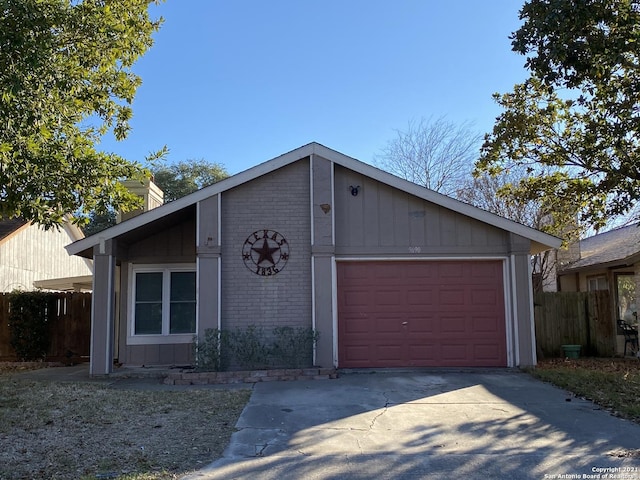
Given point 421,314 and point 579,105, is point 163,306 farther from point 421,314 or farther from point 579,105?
point 579,105

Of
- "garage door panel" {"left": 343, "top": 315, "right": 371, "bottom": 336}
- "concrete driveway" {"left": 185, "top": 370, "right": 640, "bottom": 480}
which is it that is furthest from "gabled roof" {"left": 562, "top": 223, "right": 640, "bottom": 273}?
"garage door panel" {"left": 343, "top": 315, "right": 371, "bottom": 336}

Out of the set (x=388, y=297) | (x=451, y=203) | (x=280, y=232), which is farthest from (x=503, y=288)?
(x=280, y=232)

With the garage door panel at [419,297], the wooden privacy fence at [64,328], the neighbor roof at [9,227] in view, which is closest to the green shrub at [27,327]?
the wooden privacy fence at [64,328]

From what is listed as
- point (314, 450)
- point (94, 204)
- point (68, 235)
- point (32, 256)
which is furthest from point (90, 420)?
point (68, 235)

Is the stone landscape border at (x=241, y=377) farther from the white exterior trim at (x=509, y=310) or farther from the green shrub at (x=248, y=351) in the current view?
the white exterior trim at (x=509, y=310)

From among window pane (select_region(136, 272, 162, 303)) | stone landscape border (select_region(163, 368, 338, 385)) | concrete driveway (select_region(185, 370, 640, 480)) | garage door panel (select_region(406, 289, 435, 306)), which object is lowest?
concrete driveway (select_region(185, 370, 640, 480))

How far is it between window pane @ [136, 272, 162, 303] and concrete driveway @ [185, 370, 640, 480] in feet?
14.8

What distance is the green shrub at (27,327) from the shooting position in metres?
14.1

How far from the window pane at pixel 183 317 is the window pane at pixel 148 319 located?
293 millimetres

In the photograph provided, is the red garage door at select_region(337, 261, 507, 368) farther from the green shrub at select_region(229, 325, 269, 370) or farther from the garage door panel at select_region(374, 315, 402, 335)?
the green shrub at select_region(229, 325, 269, 370)

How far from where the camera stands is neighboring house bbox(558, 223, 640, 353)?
14.6m

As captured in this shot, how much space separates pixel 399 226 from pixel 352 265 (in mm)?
1262

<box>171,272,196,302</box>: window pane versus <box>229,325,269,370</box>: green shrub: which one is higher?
<box>171,272,196,302</box>: window pane

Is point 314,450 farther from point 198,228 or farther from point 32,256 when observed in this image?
point 32,256
